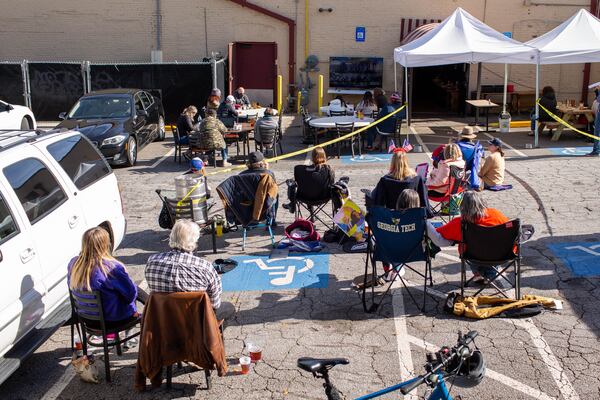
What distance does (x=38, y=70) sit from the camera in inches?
808

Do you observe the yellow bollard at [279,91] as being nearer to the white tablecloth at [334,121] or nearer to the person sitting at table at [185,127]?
the white tablecloth at [334,121]

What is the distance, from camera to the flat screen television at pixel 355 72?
2178cm

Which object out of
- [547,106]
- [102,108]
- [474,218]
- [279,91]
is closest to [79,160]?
[474,218]

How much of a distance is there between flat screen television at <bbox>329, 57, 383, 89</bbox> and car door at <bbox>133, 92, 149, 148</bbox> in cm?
762

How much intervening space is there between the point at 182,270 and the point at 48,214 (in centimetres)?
172

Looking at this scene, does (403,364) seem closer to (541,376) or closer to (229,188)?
(541,376)

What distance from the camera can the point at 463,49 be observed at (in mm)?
Answer: 15516

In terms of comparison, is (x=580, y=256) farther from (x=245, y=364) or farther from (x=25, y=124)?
(x=25, y=124)

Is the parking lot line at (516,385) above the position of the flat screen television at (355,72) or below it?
below

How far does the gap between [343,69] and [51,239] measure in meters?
16.8

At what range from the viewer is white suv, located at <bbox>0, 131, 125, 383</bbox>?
5449mm

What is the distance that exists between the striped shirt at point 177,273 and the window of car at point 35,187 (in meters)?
1.38

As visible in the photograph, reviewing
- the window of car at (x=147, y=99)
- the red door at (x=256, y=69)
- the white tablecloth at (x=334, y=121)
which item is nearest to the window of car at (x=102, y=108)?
the window of car at (x=147, y=99)

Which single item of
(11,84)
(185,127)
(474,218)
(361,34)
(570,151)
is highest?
(361,34)
